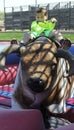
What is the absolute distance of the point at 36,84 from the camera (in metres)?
1.99

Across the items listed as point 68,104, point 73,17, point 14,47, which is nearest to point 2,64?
point 14,47

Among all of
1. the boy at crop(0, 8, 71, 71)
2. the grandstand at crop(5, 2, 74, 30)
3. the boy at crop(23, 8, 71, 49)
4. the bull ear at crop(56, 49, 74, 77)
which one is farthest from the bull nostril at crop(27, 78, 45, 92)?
the grandstand at crop(5, 2, 74, 30)

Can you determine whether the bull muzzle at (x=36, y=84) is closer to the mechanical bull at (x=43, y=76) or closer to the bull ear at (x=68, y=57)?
the mechanical bull at (x=43, y=76)

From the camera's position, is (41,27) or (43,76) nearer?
(43,76)

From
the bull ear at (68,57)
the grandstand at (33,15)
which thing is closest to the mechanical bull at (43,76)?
the bull ear at (68,57)

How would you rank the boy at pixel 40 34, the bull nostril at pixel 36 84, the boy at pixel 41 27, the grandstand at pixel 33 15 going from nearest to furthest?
the bull nostril at pixel 36 84 → the boy at pixel 40 34 → the boy at pixel 41 27 → the grandstand at pixel 33 15

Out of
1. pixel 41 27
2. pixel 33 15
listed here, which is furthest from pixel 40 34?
pixel 33 15

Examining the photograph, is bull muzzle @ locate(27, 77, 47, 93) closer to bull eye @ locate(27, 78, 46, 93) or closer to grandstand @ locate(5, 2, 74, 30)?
bull eye @ locate(27, 78, 46, 93)

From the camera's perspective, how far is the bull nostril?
1.99 meters

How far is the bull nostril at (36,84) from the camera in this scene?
1.99 metres

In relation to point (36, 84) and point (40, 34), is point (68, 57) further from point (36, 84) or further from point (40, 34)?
point (40, 34)

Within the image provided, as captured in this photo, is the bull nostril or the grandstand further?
the grandstand

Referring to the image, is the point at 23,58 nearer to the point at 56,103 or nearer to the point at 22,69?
the point at 22,69

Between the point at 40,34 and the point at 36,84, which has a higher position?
the point at 40,34
